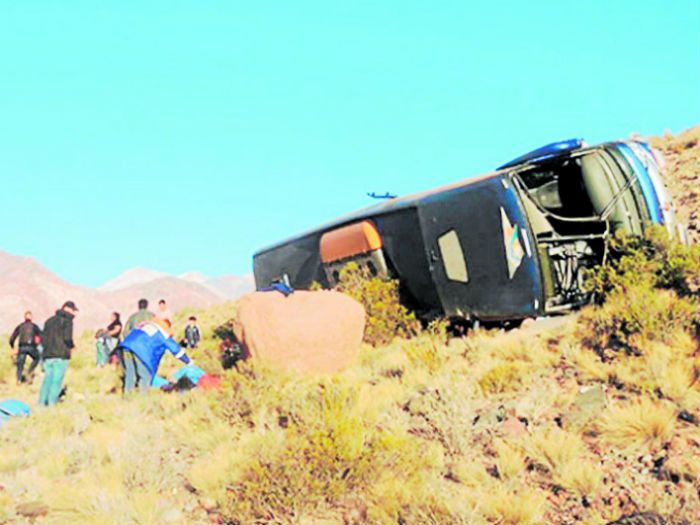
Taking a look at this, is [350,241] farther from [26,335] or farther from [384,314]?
[26,335]

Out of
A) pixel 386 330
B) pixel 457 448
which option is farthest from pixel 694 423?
pixel 386 330

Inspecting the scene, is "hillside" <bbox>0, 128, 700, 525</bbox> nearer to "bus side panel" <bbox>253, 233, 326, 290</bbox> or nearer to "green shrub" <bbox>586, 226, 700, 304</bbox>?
"green shrub" <bbox>586, 226, 700, 304</bbox>

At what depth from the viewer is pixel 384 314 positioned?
42.4 ft

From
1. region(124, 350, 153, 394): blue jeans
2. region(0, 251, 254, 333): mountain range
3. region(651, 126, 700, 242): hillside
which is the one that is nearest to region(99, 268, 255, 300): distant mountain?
region(0, 251, 254, 333): mountain range

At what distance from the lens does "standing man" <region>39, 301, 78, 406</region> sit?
490 inches

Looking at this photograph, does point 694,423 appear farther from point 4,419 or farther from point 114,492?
point 4,419

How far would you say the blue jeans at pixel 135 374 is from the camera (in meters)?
11.1

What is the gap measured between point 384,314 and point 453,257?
6.38 ft

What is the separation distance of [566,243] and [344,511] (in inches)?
289

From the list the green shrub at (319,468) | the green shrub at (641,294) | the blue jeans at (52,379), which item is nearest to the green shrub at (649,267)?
the green shrub at (641,294)

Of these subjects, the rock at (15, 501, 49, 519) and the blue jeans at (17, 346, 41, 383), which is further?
the blue jeans at (17, 346, 41, 383)

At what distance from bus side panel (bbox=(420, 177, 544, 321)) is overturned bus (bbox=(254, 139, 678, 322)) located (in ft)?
0.05

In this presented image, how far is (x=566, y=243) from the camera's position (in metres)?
11.8

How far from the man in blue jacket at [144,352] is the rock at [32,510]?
449 centimetres
